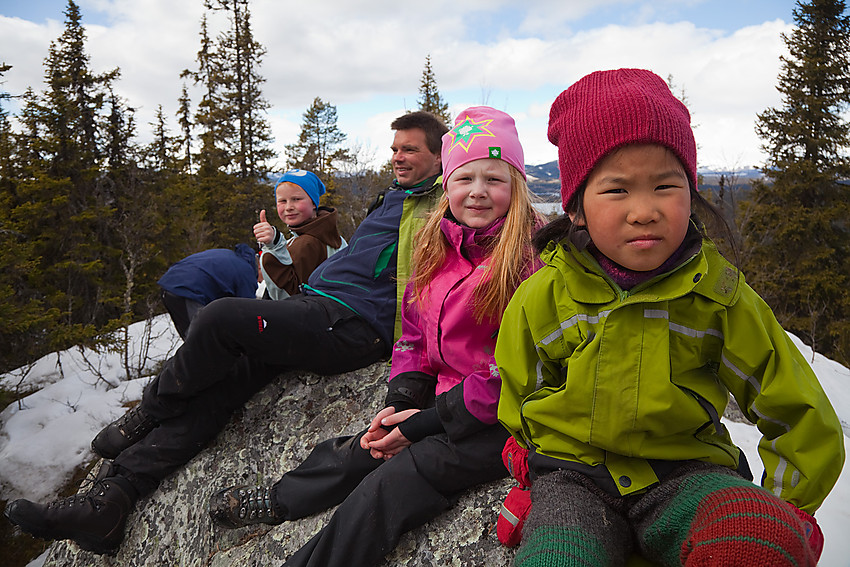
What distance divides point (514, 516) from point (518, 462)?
168mm

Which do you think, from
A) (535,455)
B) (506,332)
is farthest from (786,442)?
(506,332)

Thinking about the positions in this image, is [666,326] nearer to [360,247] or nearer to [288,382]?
[360,247]

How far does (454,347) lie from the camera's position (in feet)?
7.15

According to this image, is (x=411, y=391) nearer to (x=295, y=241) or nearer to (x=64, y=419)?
(x=295, y=241)

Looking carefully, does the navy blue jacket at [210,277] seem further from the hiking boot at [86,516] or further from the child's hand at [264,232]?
the hiking boot at [86,516]

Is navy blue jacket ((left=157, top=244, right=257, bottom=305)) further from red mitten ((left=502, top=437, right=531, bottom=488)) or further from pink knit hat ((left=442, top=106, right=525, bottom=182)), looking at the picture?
red mitten ((left=502, top=437, right=531, bottom=488))

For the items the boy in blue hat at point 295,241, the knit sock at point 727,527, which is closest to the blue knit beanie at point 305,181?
the boy in blue hat at point 295,241

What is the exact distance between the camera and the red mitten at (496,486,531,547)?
1573mm

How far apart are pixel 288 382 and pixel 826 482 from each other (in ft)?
9.03

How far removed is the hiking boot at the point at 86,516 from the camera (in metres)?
2.50

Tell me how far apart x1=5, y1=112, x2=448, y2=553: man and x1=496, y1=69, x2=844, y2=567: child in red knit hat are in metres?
1.55

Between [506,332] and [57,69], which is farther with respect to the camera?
[57,69]

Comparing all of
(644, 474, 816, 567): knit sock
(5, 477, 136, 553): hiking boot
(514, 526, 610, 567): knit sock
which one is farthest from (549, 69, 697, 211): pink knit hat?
(5, 477, 136, 553): hiking boot

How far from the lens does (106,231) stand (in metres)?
11.3
